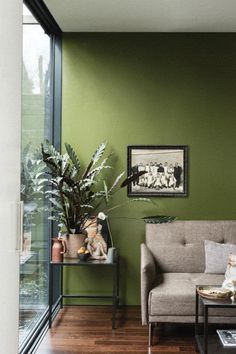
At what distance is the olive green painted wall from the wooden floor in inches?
17.4

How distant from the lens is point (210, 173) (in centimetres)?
448

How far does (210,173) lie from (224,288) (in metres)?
1.51

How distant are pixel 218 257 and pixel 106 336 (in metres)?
1.14

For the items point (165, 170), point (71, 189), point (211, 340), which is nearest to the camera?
point (211, 340)

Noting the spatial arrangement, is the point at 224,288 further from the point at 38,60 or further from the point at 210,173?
the point at 38,60

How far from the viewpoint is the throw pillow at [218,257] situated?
399 centimetres

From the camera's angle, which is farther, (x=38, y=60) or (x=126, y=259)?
(x=126, y=259)

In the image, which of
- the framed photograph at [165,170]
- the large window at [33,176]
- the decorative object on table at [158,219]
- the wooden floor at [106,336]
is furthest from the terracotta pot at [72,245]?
the framed photograph at [165,170]

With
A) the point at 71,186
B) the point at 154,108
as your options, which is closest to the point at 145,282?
the point at 71,186

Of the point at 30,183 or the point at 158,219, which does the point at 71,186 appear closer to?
the point at 30,183

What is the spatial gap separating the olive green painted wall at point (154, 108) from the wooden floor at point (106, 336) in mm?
441

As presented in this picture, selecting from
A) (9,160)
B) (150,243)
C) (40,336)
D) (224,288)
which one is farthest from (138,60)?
(9,160)

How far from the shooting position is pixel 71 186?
404 cm

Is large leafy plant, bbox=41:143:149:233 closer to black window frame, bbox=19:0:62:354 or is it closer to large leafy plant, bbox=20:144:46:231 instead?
large leafy plant, bbox=20:144:46:231
